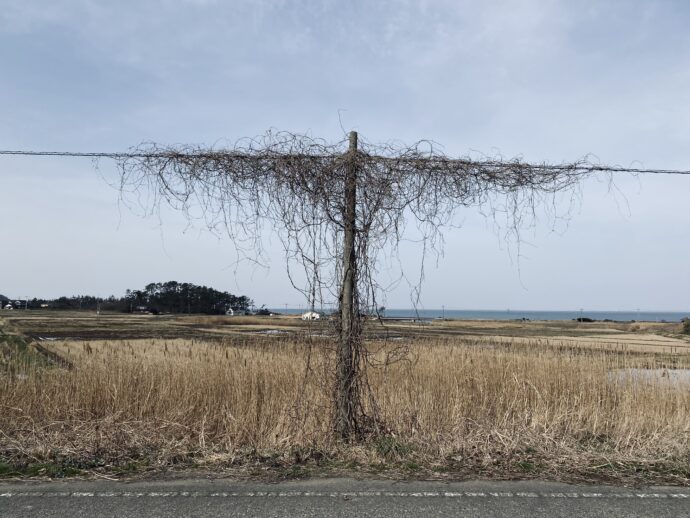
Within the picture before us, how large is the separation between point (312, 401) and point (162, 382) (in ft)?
6.74

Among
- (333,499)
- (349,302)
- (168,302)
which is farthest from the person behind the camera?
(168,302)

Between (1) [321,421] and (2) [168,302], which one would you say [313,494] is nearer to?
(1) [321,421]

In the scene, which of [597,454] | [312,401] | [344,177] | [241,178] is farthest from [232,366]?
[597,454]

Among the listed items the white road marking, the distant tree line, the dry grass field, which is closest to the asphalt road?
the white road marking

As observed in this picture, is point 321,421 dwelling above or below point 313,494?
above

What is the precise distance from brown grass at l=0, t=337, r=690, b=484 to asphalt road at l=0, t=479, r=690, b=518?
45cm

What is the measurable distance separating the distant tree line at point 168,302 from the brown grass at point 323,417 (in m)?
73.5

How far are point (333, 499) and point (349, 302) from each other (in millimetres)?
1969

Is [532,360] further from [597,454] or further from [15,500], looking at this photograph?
[15,500]

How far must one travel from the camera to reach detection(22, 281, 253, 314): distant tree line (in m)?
87.4

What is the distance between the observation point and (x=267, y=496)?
4.13m

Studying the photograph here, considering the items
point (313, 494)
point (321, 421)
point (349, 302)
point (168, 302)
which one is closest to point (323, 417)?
point (321, 421)

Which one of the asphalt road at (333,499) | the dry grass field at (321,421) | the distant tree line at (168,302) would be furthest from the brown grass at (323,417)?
the distant tree line at (168,302)

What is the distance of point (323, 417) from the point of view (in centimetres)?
558
